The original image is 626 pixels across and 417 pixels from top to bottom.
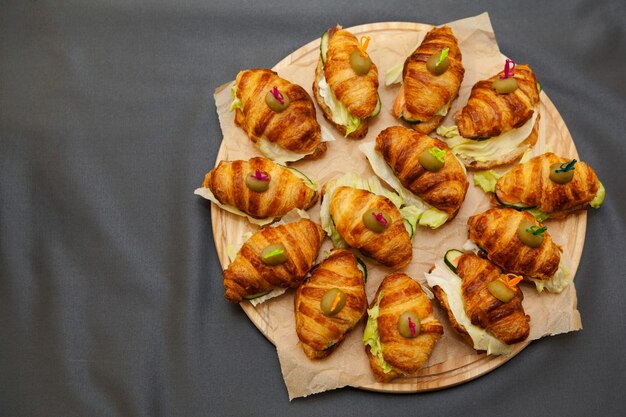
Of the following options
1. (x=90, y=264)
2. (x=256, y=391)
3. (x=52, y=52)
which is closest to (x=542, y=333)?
(x=256, y=391)

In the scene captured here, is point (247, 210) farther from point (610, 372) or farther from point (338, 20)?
point (610, 372)

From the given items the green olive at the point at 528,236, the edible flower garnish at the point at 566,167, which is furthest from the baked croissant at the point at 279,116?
the edible flower garnish at the point at 566,167

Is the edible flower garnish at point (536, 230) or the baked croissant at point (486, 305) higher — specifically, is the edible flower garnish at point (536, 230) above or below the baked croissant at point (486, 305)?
above

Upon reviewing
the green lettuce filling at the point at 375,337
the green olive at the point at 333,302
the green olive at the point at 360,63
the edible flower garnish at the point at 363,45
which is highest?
the edible flower garnish at the point at 363,45

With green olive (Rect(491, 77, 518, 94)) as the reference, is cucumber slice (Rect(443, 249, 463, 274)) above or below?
below

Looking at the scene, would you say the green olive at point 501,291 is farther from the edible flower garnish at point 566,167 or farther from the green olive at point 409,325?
the edible flower garnish at point 566,167

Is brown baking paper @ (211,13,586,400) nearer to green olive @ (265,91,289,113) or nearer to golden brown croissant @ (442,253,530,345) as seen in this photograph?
golden brown croissant @ (442,253,530,345)

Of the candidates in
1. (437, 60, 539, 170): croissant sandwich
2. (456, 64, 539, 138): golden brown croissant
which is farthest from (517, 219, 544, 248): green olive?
(456, 64, 539, 138): golden brown croissant
